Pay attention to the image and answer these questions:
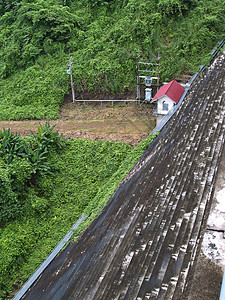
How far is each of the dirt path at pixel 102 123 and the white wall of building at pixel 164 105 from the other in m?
0.72

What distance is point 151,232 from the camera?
20.5 feet

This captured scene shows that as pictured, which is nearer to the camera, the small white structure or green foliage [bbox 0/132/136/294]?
green foliage [bbox 0/132/136/294]

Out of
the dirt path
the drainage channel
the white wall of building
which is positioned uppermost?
the white wall of building

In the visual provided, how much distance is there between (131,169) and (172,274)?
4.23m

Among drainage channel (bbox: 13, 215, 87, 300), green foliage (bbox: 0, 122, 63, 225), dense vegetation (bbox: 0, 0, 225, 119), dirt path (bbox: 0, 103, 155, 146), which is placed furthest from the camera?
dense vegetation (bbox: 0, 0, 225, 119)

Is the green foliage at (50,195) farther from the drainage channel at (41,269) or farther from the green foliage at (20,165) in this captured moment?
the drainage channel at (41,269)

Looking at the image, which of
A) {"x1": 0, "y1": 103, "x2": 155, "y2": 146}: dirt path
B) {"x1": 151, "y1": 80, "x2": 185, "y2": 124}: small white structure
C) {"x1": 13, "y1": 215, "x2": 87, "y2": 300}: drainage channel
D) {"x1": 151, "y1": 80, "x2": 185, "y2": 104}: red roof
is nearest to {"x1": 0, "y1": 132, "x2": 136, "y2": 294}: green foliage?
{"x1": 0, "y1": 103, "x2": 155, "y2": 146}: dirt path

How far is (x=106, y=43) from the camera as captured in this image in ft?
48.9

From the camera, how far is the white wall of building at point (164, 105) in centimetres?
1125

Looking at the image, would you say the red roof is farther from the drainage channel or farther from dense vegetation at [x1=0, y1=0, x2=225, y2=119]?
the drainage channel

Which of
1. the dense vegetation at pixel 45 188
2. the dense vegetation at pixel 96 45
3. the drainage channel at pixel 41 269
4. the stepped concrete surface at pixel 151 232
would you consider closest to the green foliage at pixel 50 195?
the dense vegetation at pixel 45 188

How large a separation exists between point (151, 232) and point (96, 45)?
35.3 ft

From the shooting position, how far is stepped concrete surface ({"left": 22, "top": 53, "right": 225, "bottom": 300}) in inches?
210

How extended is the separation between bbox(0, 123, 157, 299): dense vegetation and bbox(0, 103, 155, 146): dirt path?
25.2 inches
